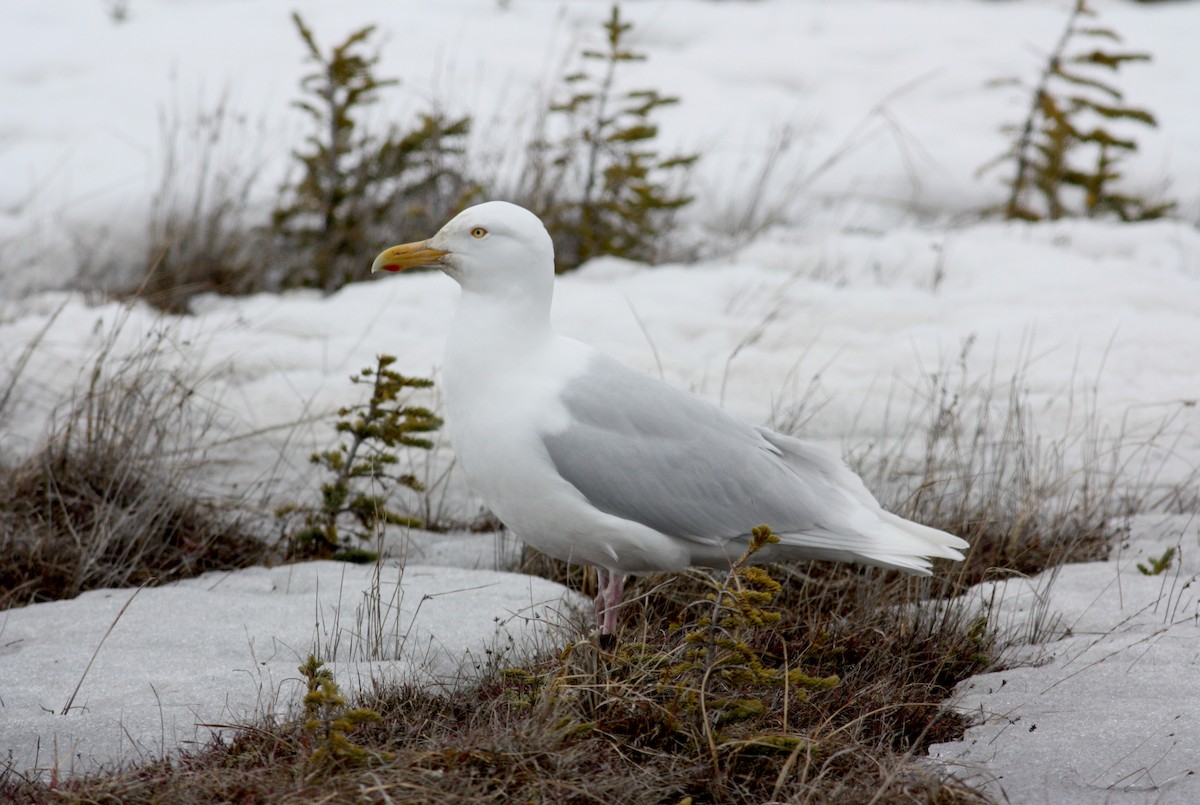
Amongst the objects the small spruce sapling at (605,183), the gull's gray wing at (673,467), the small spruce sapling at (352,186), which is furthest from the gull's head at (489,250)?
the small spruce sapling at (605,183)

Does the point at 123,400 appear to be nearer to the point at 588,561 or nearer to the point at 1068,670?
the point at 588,561

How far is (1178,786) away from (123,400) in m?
3.71

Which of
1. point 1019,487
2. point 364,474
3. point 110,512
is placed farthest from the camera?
point 1019,487

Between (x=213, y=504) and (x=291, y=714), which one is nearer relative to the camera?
(x=291, y=714)

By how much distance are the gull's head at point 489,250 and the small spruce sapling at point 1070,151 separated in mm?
6231

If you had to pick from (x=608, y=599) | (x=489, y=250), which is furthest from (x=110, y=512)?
(x=608, y=599)

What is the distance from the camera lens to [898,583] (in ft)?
12.9

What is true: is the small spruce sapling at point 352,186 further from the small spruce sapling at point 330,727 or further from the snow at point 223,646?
the small spruce sapling at point 330,727

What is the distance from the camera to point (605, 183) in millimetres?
7762

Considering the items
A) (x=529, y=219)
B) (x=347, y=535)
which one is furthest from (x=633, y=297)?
(x=529, y=219)

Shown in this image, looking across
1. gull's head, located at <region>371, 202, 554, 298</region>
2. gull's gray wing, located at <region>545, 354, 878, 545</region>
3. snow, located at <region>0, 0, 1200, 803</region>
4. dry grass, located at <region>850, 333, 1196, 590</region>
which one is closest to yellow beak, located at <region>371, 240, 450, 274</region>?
gull's head, located at <region>371, 202, 554, 298</region>

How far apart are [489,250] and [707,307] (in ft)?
12.4

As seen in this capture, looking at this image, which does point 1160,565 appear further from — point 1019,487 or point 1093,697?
point 1093,697

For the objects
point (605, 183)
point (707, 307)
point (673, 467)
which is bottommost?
point (673, 467)
